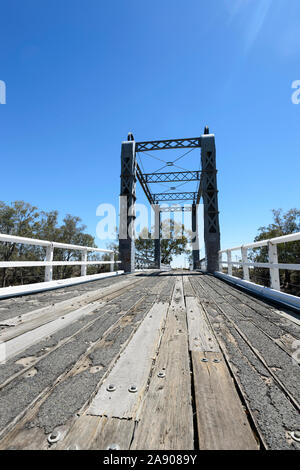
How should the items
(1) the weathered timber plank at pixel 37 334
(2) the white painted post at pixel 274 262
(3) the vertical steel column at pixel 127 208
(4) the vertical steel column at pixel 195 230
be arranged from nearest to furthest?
(1) the weathered timber plank at pixel 37 334
(2) the white painted post at pixel 274 262
(3) the vertical steel column at pixel 127 208
(4) the vertical steel column at pixel 195 230

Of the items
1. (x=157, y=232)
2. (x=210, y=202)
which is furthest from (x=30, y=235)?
(x=210, y=202)

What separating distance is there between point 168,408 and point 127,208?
9289 mm

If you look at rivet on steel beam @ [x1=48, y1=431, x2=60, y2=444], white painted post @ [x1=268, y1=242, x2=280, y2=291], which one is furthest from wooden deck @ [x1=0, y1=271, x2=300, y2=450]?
white painted post @ [x1=268, y1=242, x2=280, y2=291]

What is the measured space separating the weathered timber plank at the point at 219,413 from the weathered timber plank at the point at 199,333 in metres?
0.25

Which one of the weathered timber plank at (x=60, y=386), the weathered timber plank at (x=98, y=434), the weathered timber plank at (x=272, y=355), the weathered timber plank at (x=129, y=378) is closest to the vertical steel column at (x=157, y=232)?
the weathered timber plank at (x=272, y=355)

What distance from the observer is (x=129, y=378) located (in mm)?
1126

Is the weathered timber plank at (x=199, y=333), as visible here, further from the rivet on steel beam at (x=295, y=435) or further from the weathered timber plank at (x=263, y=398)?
the rivet on steel beam at (x=295, y=435)

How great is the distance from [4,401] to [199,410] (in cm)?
90

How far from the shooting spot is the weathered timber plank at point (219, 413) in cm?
74

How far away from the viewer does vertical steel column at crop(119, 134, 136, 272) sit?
9.55 meters

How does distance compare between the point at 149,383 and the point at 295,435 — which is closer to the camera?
the point at 295,435

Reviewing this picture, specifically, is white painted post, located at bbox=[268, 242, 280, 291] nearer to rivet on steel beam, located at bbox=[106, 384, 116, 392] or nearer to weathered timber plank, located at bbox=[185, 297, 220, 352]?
weathered timber plank, located at bbox=[185, 297, 220, 352]

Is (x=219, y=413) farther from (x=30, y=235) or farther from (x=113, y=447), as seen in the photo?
(x=30, y=235)
